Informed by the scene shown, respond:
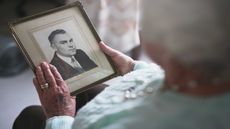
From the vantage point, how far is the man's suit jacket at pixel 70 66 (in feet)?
3.57

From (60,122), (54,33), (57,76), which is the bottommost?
(60,122)

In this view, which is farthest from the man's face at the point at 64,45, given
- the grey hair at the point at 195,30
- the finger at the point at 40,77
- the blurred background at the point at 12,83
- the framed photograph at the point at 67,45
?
the blurred background at the point at 12,83

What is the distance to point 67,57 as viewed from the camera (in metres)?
1.12

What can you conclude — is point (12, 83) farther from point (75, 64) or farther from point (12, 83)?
point (75, 64)

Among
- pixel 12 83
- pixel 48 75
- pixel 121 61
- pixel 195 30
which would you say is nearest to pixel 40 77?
pixel 48 75

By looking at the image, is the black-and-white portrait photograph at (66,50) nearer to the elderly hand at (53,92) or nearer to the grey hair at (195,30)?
the elderly hand at (53,92)

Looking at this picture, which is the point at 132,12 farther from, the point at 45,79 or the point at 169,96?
the point at 169,96

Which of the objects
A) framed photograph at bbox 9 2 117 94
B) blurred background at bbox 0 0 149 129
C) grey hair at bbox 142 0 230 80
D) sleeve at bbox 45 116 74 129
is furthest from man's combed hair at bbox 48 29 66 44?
blurred background at bbox 0 0 149 129

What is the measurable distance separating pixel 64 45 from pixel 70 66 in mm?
79

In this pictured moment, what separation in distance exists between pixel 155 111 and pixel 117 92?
23cm

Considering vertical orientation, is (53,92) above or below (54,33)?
below

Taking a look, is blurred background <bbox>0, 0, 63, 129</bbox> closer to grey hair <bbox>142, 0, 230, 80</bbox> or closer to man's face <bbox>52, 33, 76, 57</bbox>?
man's face <bbox>52, 33, 76, 57</bbox>

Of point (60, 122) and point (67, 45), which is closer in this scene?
point (60, 122)

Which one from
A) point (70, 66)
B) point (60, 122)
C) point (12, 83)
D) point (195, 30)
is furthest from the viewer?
point (12, 83)
